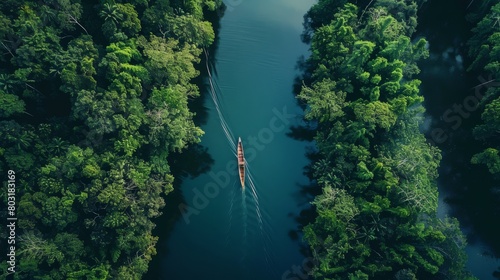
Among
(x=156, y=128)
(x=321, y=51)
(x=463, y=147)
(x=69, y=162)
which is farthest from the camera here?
(x=463, y=147)

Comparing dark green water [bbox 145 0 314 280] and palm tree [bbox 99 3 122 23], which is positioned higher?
palm tree [bbox 99 3 122 23]

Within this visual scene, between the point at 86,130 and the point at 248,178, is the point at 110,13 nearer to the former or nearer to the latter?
the point at 86,130

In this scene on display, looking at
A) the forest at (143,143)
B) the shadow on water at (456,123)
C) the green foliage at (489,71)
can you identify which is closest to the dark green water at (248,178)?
the forest at (143,143)

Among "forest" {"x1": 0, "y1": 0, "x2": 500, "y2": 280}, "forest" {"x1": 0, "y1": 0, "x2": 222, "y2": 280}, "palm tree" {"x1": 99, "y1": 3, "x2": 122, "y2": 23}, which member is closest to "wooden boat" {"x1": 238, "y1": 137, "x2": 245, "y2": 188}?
"forest" {"x1": 0, "y1": 0, "x2": 222, "y2": 280}

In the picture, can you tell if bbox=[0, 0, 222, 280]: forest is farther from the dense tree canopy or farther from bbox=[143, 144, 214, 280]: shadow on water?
the dense tree canopy

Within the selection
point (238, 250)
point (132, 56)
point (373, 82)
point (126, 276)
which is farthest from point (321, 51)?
point (126, 276)

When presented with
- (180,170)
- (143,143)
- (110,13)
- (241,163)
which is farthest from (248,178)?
(110,13)

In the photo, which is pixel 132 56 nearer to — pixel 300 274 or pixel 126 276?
pixel 126 276
